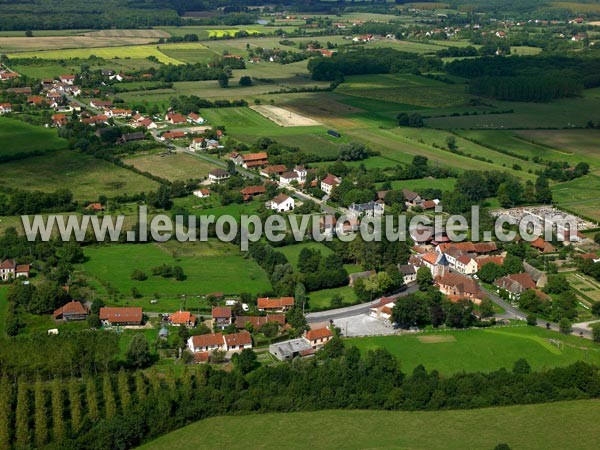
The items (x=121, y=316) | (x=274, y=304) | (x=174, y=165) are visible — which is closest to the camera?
(x=121, y=316)

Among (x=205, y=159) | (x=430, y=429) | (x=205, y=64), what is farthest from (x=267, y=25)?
(x=430, y=429)

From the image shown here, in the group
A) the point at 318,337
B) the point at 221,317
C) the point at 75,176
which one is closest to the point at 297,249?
the point at 221,317

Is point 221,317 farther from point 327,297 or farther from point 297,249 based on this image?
point 297,249

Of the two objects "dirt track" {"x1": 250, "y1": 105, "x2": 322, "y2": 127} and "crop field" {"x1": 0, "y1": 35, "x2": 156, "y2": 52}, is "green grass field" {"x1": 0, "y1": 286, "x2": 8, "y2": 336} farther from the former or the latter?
"crop field" {"x1": 0, "y1": 35, "x2": 156, "y2": 52}

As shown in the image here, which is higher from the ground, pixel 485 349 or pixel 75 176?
pixel 75 176

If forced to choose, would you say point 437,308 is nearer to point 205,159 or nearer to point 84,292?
point 84,292

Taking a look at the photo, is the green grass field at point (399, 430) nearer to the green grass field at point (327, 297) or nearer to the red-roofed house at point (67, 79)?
the green grass field at point (327, 297)
